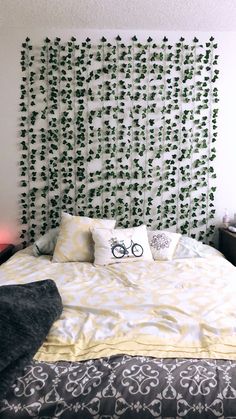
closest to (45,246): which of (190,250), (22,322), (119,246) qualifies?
(119,246)

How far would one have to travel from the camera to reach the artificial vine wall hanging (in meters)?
2.91

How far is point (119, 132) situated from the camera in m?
2.97

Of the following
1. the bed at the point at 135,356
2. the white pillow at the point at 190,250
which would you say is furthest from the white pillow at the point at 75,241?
the white pillow at the point at 190,250

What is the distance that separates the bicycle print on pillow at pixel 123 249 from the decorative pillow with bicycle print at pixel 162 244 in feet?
0.51

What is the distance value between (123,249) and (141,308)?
889 mm

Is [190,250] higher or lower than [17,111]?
lower

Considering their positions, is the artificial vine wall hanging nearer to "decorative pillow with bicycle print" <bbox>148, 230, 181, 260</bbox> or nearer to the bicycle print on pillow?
"decorative pillow with bicycle print" <bbox>148, 230, 181, 260</bbox>

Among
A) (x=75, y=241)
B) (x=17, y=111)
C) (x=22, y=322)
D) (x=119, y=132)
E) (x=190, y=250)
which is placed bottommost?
(x=190, y=250)

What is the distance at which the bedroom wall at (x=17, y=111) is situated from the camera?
2.88 m

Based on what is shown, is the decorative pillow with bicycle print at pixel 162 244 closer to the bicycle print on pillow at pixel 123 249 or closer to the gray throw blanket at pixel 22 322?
the bicycle print on pillow at pixel 123 249

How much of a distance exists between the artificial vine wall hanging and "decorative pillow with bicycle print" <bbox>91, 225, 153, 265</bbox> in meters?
0.55

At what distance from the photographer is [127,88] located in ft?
9.65

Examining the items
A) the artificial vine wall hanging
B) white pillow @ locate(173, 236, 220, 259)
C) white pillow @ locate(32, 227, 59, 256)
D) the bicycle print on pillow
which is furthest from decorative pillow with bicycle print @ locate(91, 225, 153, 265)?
the artificial vine wall hanging

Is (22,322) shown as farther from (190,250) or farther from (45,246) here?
(190,250)
